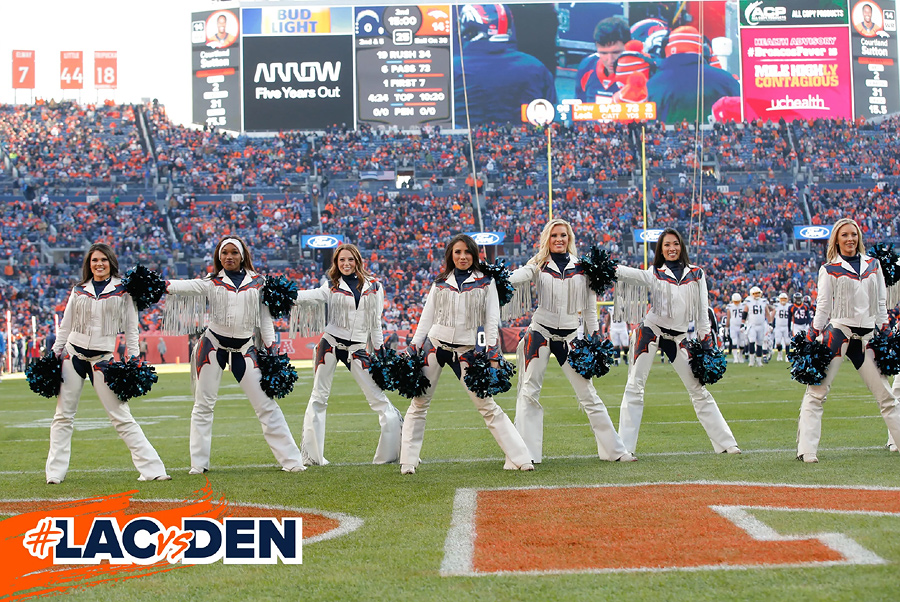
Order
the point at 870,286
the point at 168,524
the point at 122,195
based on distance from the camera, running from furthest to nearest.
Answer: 1. the point at 122,195
2. the point at 870,286
3. the point at 168,524

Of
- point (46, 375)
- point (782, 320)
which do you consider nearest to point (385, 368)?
point (46, 375)

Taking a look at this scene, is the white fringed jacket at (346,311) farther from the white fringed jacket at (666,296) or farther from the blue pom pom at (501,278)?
the white fringed jacket at (666,296)

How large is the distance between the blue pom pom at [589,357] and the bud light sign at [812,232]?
32.6 meters

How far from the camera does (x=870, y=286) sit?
715cm

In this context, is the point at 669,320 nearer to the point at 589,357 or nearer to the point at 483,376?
the point at 589,357

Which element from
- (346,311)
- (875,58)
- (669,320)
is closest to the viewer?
(669,320)

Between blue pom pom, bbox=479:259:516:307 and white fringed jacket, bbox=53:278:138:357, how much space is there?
2592 millimetres

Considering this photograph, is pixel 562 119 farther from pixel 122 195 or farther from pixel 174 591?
pixel 174 591

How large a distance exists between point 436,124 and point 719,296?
16.8 m

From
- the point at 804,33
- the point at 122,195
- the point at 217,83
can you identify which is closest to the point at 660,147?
the point at 804,33

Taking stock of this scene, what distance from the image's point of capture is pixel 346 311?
808cm

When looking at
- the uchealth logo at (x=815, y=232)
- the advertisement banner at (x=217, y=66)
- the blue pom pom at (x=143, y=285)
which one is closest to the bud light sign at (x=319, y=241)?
the advertisement banner at (x=217, y=66)

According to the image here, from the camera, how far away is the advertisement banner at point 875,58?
45.4 meters

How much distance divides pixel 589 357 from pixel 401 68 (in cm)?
3842
